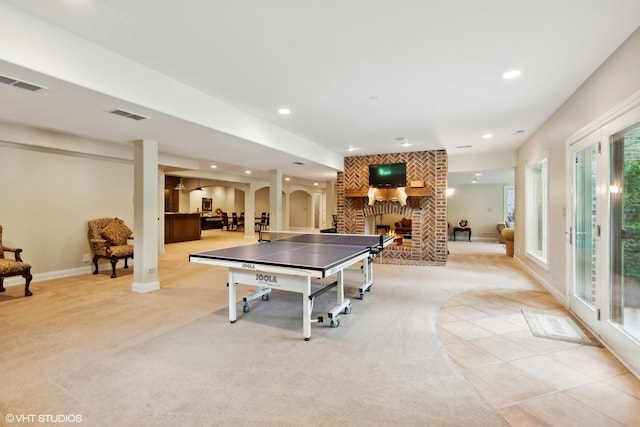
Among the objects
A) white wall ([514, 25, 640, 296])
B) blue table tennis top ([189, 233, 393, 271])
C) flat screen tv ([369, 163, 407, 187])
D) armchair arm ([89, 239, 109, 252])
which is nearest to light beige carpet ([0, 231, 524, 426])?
blue table tennis top ([189, 233, 393, 271])

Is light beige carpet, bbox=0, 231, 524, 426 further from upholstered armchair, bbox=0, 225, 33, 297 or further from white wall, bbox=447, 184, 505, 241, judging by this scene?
white wall, bbox=447, 184, 505, 241

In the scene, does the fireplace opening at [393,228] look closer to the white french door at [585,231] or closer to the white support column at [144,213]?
the white french door at [585,231]

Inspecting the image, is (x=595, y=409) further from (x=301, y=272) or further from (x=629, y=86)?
(x=629, y=86)

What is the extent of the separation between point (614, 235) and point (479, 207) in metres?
9.77

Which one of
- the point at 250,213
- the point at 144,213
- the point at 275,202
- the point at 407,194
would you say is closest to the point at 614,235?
the point at 407,194

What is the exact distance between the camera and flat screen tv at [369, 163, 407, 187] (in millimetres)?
7234

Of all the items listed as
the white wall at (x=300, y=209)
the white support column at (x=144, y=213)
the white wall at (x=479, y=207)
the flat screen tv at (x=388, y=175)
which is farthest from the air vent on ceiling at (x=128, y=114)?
the white wall at (x=300, y=209)

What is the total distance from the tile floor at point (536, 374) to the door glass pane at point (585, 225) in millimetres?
776

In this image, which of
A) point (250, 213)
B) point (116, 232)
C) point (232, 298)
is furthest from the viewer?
point (250, 213)

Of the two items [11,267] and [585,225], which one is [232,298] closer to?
[11,267]

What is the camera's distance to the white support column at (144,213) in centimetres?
450

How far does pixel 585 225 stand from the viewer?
135 inches

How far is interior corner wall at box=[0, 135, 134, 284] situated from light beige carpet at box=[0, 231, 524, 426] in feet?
3.71

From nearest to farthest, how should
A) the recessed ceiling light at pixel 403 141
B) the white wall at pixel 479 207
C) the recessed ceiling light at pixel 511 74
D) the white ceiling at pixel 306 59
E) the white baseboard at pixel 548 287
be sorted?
the white ceiling at pixel 306 59
the recessed ceiling light at pixel 511 74
the white baseboard at pixel 548 287
the recessed ceiling light at pixel 403 141
the white wall at pixel 479 207
